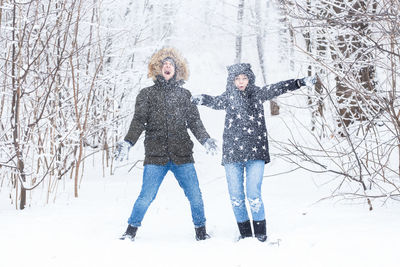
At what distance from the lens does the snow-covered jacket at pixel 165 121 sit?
11.6 feet

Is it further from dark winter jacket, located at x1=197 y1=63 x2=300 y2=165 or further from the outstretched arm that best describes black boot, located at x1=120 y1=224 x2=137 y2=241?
the outstretched arm

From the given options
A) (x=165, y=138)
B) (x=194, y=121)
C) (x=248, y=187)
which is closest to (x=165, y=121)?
(x=165, y=138)

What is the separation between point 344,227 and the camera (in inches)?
129

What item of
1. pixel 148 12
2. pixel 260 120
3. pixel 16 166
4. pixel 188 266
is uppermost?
pixel 148 12

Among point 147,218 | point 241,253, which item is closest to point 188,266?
point 241,253

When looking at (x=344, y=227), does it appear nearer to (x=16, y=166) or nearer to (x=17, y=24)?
(x=16, y=166)

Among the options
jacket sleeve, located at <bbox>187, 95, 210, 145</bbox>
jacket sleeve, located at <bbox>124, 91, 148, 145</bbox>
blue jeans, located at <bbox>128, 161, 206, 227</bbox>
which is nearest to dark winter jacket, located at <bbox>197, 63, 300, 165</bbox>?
jacket sleeve, located at <bbox>187, 95, 210, 145</bbox>

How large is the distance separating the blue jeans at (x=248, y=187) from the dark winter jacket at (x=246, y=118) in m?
0.07

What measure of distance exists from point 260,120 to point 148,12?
4.18 metres

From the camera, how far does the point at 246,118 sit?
3.48 m

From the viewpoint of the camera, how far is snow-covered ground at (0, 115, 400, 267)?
2881 millimetres

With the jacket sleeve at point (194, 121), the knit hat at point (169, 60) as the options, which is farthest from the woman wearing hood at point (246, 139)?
the knit hat at point (169, 60)

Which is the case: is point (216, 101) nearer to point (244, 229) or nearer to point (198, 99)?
point (198, 99)

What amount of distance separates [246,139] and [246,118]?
19 cm
